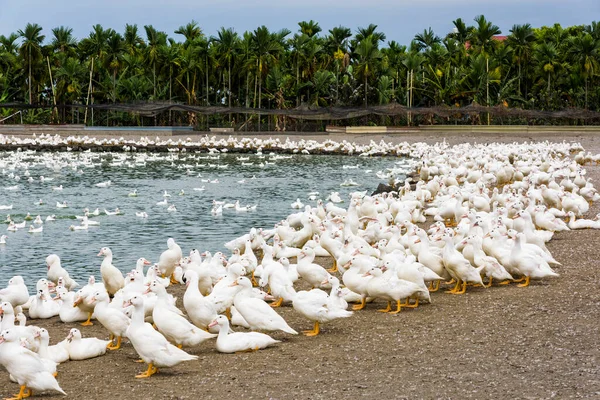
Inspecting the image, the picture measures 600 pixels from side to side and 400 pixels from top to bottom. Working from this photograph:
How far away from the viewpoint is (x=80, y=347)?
32.1 ft

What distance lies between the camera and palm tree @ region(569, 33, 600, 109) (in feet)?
207

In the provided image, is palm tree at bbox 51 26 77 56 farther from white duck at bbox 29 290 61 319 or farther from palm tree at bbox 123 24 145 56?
white duck at bbox 29 290 61 319

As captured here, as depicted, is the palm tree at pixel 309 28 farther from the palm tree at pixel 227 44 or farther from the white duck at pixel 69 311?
the white duck at pixel 69 311

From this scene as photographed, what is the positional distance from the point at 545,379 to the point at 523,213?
7314 mm

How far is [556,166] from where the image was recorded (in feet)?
92.8

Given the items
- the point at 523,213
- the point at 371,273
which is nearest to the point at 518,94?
the point at 523,213

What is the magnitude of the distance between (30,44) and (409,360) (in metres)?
64.4

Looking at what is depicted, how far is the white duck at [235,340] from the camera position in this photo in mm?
9758

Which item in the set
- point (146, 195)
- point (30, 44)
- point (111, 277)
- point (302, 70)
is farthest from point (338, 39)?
point (111, 277)

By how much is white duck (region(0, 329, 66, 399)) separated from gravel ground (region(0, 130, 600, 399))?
0.21 metres

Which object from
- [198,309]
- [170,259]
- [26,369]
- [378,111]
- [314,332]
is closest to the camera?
[26,369]

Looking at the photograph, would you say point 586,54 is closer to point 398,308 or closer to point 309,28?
point 309,28

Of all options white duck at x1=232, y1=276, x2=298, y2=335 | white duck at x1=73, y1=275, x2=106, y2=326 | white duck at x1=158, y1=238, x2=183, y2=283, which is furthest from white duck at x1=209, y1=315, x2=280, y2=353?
white duck at x1=158, y1=238, x2=183, y2=283

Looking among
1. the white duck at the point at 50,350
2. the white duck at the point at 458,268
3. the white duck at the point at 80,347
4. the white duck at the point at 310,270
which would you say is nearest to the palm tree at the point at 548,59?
the white duck at the point at 458,268
